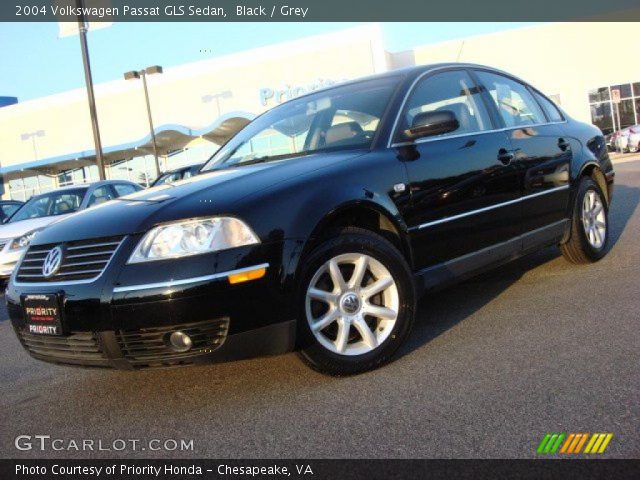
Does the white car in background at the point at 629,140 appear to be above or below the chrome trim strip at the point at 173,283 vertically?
below

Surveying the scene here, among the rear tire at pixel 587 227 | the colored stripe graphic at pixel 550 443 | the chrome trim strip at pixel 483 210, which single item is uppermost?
the chrome trim strip at pixel 483 210

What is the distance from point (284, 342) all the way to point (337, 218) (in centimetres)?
76

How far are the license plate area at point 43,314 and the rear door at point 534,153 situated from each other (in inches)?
121

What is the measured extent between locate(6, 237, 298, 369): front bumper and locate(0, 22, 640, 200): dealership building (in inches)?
1063

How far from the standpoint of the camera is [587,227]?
17.4ft

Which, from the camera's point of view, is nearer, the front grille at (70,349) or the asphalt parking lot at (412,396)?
the asphalt parking lot at (412,396)

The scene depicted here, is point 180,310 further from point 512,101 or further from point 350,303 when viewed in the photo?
point 512,101

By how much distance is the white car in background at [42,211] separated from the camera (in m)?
8.26

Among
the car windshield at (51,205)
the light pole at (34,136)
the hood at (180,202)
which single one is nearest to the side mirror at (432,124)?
the hood at (180,202)

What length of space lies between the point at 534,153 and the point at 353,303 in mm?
2199

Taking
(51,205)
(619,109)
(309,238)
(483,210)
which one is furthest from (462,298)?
(619,109)

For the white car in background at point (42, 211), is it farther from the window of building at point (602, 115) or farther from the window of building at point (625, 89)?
the window of building at point (625, 89)

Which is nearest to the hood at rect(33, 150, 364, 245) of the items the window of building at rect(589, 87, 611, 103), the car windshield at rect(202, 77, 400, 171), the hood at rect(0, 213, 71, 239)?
the car windshield at rect(202, 77, 400, 171)
